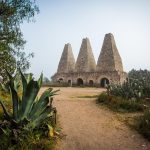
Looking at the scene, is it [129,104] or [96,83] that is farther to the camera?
[96,83]

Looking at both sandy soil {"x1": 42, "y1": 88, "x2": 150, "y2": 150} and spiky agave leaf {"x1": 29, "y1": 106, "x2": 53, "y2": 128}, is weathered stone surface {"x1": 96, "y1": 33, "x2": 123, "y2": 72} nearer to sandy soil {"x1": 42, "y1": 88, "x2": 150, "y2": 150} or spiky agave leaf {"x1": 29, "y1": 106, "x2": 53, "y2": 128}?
sandy soil {"x1": 42, "y1": 88, "x2": 150, "y2": 150}

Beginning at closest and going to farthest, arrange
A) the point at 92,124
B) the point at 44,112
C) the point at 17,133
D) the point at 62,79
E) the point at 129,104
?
1. the point at 17,133
2. the point at 44,112
3. the point at 92,124
4. the point at 129,104
5. the point at 62,79

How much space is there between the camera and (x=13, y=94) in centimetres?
513

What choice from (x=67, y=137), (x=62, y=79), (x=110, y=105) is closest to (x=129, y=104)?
(x=110, y=105)

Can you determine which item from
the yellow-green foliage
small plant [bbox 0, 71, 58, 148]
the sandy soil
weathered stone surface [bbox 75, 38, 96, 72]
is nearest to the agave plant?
small plant [bbox 0, 71, 58, 148]

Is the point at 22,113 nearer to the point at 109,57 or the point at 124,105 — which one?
the point at 124,105

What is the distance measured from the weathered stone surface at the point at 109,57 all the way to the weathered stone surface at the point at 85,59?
1912 millimetres

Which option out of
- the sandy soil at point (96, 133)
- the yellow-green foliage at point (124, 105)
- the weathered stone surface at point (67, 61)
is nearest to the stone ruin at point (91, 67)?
the weathered stone surface at point (67, 61)

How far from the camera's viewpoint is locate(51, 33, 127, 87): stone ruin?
2961 cm

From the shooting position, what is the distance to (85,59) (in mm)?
32156

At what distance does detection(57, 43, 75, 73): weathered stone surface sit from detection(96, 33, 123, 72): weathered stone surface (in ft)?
18.5

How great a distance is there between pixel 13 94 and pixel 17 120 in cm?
60

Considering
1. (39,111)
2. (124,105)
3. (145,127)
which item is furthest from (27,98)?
(124,105)

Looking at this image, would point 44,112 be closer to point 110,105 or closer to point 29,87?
point 29,87
